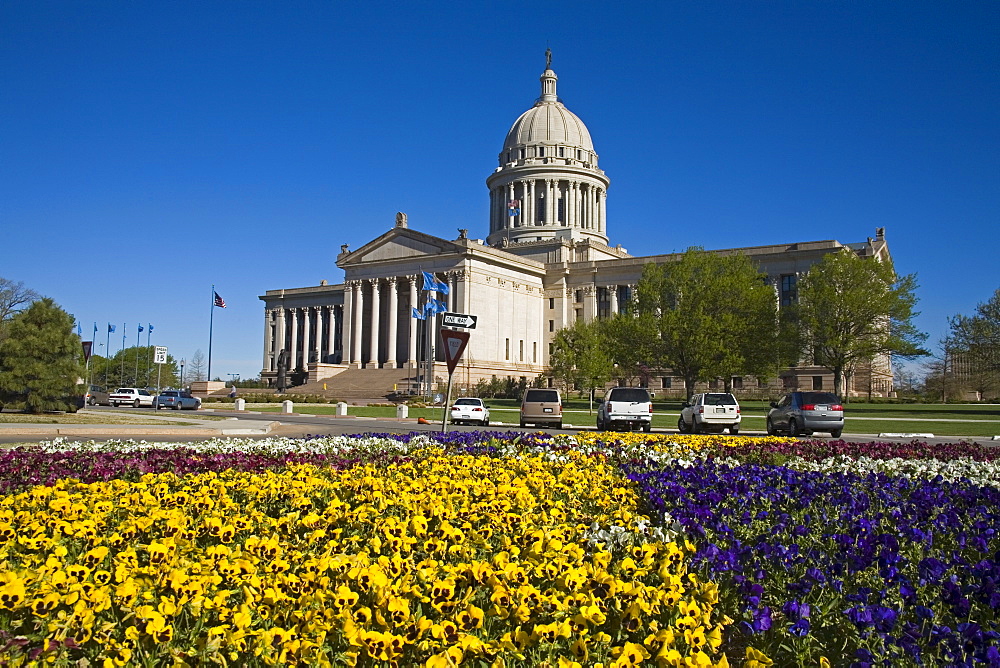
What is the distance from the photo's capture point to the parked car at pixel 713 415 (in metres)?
33.3

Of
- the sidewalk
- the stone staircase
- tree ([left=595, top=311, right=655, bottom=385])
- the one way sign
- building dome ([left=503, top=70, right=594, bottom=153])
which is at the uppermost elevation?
building dome ([left=503, top=70, right=594, bottom=153])

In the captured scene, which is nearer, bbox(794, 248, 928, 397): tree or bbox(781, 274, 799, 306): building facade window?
bbox(794, 248, 928, 397): tree

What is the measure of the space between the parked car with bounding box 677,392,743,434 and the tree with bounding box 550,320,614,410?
89.2 feet

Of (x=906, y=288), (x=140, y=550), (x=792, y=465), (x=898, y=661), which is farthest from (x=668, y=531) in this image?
(x=906, y=288)

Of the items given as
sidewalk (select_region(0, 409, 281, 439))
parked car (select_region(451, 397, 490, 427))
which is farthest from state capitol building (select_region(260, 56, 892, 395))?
sidewalk (select_region(0, 409, 281, 439))

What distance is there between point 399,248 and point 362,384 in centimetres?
Answer: 1857

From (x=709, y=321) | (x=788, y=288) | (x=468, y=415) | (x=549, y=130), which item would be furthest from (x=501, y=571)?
(x=549, y=130)

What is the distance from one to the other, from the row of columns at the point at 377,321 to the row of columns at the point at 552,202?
75.5ft

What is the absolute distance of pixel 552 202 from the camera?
11156 cm

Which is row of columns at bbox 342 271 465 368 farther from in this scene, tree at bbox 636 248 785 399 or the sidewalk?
the sidewalk

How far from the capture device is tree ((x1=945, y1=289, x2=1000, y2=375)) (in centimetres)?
5709

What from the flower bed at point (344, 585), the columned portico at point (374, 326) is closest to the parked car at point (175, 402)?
the columned portico at point (374, 326)

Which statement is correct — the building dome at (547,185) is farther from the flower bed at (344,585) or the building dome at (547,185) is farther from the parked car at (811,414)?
the flower bed at (344,585)

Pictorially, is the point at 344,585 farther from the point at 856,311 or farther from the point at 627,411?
the point at 856,311
